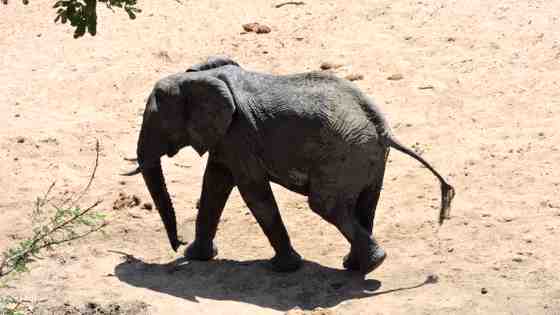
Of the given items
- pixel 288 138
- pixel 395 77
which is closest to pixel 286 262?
pixel 288 138

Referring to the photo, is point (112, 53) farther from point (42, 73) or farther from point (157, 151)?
point (157, 151)

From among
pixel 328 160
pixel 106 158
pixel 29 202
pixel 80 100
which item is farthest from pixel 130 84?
pixel 328 160

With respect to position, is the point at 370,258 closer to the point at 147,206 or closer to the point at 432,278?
the point at 432,278

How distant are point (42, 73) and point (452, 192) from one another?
6.64m

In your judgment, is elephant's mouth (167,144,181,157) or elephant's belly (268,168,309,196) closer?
elephant's belly (268,168,309,196)

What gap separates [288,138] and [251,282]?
1241 mm

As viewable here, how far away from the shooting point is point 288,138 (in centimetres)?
902

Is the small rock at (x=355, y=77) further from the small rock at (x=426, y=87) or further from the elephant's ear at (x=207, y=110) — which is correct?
the elephant's ear at (x=207, y=110)

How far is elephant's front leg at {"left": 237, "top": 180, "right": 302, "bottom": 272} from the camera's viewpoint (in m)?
9.22

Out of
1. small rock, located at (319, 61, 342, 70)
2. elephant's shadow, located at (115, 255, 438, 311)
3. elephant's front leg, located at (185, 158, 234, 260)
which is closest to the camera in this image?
elephant's shadow, located at (115, 255, 438, 311)

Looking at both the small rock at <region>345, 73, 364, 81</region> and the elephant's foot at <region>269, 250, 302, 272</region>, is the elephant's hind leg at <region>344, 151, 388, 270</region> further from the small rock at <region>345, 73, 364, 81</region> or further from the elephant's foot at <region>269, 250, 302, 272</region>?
the small rock at <region>345, 73, 364, 81</region>

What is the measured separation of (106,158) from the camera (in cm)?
1226

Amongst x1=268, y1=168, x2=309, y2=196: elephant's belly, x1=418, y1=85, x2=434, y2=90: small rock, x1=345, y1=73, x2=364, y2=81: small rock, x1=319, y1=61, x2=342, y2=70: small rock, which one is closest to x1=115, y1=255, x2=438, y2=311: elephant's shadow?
x1=268, y1=168, x2=309, y2=196: elephant's belly

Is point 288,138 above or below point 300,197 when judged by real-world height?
above
